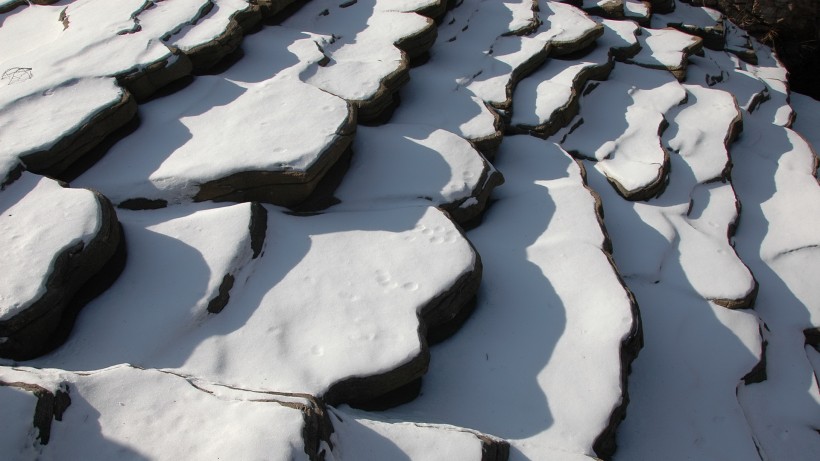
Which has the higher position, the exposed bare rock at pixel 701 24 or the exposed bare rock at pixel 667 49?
the exposed bare rock at pixel 667 49

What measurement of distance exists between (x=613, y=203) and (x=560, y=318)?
90 cm

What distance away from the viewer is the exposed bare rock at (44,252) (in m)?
1.73

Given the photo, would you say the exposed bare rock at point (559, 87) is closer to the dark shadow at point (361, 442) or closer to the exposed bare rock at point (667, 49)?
the exposed bare rock at point (667, 49)

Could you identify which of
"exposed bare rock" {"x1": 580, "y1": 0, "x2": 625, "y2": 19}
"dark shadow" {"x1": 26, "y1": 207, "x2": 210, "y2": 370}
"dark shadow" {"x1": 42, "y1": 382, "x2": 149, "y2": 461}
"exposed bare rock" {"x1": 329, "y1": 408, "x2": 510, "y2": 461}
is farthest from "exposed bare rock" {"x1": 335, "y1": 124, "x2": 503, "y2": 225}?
"exposed bare rock" {"x1": 580, "y1": 0, "x2": 625, "y2": 19}

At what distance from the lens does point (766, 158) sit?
3.48 metres

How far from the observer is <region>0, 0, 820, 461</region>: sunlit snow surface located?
66.8 inches

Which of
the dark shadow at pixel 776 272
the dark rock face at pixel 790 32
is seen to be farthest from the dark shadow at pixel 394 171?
the dark rock face at pixel 790 32

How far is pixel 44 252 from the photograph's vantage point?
6.02 ft

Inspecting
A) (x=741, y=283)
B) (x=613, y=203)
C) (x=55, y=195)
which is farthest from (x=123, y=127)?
(x=741, y=283)

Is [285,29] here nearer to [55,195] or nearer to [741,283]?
[55,195]

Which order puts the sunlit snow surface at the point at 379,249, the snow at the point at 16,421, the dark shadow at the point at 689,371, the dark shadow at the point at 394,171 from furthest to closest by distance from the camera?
the dark shadow at the point at 394,171
the dark shadow at the point at 689,371
the sunlit snow surface at the point at 379,249
the snow at the point at 16,421

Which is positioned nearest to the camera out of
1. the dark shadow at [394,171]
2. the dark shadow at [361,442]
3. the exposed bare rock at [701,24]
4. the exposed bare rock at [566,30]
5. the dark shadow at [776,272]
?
the dark shadow at [361,442]

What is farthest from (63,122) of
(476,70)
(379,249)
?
(476,70)

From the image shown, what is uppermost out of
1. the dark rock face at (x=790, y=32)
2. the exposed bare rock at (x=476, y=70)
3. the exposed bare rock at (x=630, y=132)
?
the exposed bare rock at (x=476, y=70)
